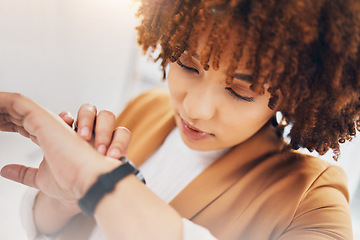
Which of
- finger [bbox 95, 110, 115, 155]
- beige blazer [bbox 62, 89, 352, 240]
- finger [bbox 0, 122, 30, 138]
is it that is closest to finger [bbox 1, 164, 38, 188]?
finger [bbox 0, 122, 30, 138]

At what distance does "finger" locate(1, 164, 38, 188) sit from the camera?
2.32ft

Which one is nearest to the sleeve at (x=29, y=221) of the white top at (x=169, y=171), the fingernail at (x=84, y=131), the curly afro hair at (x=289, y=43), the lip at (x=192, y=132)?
the white top at (x=169, y=171)

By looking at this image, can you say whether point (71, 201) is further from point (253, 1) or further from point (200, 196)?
point (253, 1)

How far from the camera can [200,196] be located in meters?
0.83

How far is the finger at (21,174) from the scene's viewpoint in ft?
2.32

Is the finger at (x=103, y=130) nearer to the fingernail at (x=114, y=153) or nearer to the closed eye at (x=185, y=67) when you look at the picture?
the fingernail at (x=114, y=153)

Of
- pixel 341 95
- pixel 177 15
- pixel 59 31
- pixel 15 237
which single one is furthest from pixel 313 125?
pixel 59 31

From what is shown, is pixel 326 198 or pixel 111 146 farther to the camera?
pixel 326 198

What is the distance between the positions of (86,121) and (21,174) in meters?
0.24

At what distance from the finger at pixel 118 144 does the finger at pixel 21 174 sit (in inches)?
9.7

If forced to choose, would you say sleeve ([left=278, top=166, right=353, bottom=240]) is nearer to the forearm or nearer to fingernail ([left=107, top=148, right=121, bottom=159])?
fingernail ([left=107, top=148, right=121, bottom=159])

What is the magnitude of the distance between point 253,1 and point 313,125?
0.37m

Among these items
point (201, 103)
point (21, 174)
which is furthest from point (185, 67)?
point (21, 174)

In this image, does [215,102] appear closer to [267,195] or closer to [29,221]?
[267,195]
